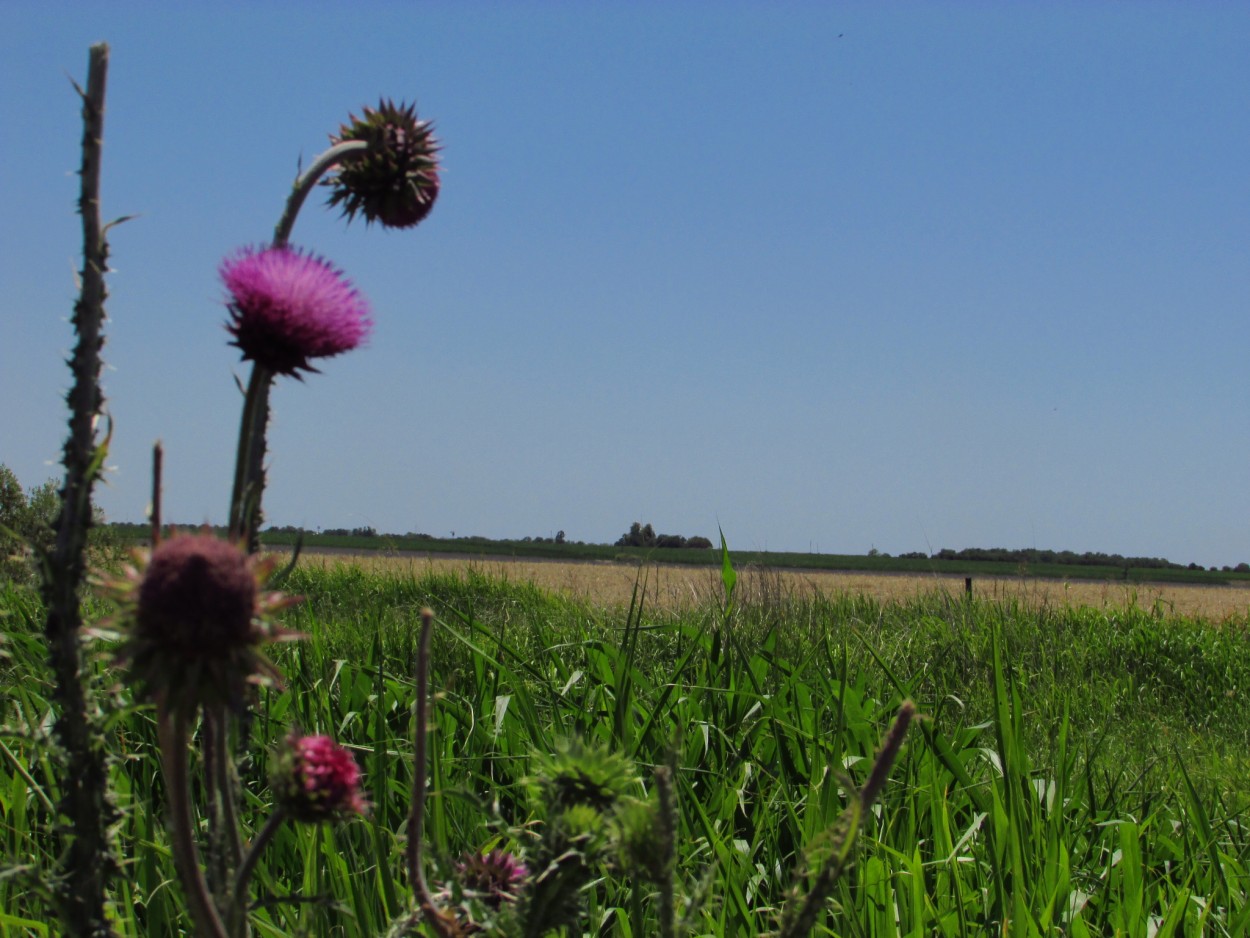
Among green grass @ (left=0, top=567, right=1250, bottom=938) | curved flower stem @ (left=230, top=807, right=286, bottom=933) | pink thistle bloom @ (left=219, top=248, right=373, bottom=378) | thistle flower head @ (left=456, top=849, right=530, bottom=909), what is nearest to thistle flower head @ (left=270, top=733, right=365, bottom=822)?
curved flower stem @ (left=230, top=807, right=286, bottom=933)

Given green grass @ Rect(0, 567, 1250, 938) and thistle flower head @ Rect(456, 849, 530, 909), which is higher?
thistle flower head @ Rect(456, 849, 530, 909)

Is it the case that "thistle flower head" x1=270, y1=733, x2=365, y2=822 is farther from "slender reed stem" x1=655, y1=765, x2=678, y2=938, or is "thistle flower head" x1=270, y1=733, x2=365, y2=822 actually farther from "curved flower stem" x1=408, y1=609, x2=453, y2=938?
"slender reed stem" x1=655, y1=765, x2=678, y2=938

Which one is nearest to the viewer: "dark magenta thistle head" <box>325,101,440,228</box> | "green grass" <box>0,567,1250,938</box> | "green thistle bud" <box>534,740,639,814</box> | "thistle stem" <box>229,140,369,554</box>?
"thistle stem" <box>229,140,369,554</box>

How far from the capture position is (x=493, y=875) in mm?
1105

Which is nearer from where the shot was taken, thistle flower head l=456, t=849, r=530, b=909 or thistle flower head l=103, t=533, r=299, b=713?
thistle flower head l=103, t=533, r=299, b=713

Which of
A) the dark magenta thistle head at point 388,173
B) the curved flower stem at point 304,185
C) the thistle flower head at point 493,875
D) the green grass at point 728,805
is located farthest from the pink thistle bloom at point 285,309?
the thistle flower head at point 493,875

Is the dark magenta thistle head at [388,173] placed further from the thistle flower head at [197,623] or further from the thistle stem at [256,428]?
the thistle flower head at [197,623]

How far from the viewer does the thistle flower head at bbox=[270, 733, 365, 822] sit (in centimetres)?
87

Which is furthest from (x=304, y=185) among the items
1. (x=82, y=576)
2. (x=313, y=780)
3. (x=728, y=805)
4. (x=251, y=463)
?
(x=728, y=805)

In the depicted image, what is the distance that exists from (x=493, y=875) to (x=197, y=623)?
18.9 inches

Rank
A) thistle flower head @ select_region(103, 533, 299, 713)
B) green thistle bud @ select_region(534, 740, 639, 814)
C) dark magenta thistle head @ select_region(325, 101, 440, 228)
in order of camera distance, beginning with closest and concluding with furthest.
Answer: thistle flower head @ select_region(103, 533, 299, 713), green thistle bud @ select_region(534, 740, 639, 814), dark magenta thistle head @ select_region(325, 101, 440, 228)

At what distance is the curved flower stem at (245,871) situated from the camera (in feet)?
2.81

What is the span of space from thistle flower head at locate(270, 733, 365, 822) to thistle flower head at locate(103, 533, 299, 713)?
0.09m

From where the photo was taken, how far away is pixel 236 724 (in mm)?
1061
